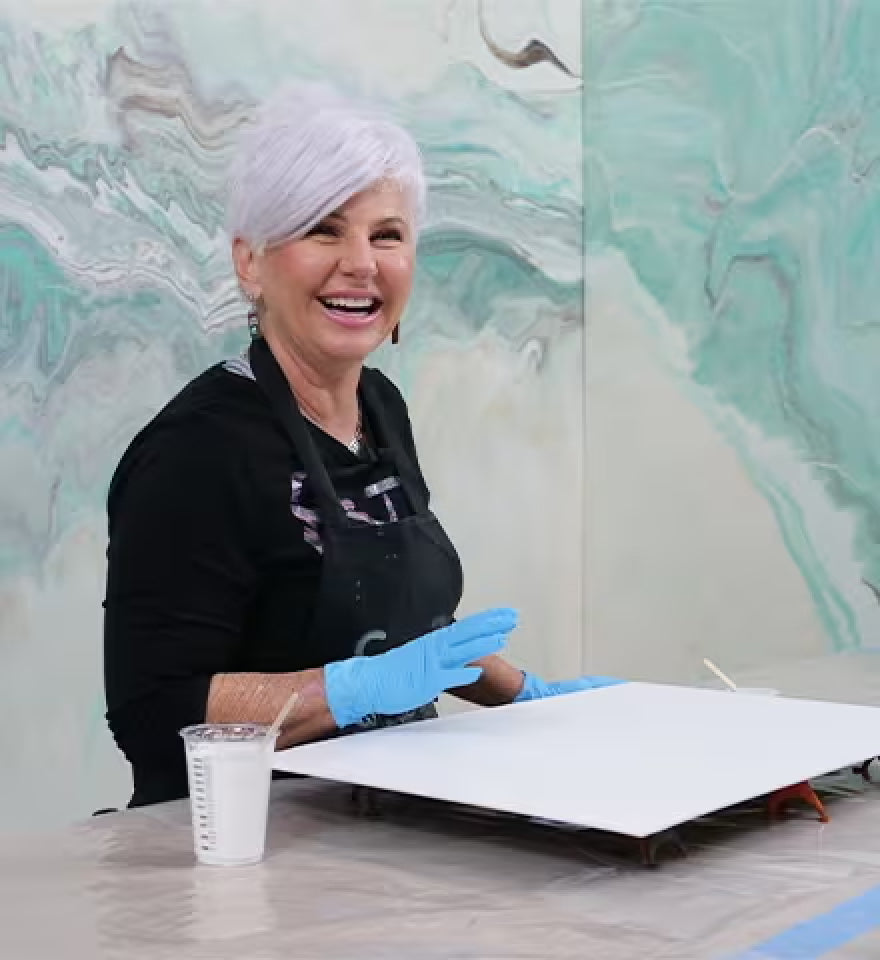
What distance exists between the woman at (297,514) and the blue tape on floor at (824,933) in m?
0.52

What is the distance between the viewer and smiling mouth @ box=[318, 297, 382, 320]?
1.91m

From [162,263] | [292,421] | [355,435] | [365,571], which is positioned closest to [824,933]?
[365,571]

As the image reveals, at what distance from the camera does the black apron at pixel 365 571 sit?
178 cm

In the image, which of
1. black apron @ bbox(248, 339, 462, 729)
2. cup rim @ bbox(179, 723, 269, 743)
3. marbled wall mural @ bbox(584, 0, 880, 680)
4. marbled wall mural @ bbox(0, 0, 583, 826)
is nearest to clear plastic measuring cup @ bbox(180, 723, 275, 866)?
cup rim @ bbox(179, 723, 269, 743)

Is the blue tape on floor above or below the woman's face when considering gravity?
below

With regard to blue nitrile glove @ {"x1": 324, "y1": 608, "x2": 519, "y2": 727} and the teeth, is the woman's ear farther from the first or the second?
blue nitrile glove @ {"x1": 324, "y1": 608, "x2": 519, "y2": 727}

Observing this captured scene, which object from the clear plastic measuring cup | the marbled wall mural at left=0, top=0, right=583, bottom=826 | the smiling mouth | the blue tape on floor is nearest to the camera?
the blue tape on floor

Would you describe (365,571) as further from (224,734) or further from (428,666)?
(224,734)

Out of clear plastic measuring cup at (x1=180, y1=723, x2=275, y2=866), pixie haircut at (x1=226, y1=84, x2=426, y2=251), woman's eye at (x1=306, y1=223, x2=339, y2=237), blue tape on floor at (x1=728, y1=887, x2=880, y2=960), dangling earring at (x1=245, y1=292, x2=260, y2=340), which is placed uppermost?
pixie haircut at (x1=226, y1=84, x2=426, y2=251)

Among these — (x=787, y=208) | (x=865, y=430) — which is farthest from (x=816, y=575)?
(x=787, y=208)

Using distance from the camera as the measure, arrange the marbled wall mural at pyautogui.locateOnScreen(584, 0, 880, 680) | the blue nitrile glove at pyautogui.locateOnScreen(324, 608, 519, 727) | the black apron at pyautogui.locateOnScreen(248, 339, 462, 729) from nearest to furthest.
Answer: the blue nitrile glove at pyautogui.locateOnScreen(324, 608, 519, 727) < the black apron at pyautogui.locateOnScreen(248, 339, 462, 729) < the marbled wall mural at pyautogui.locateOnScreen(584, 0, 880, 680)

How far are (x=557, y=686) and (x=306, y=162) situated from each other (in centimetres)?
70

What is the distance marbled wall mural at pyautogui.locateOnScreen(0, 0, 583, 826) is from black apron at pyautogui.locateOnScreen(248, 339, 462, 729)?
1.11 m

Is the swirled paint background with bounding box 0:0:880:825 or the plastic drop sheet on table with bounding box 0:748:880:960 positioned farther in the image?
the swirled paint background with bounding box 0:0:880:825
